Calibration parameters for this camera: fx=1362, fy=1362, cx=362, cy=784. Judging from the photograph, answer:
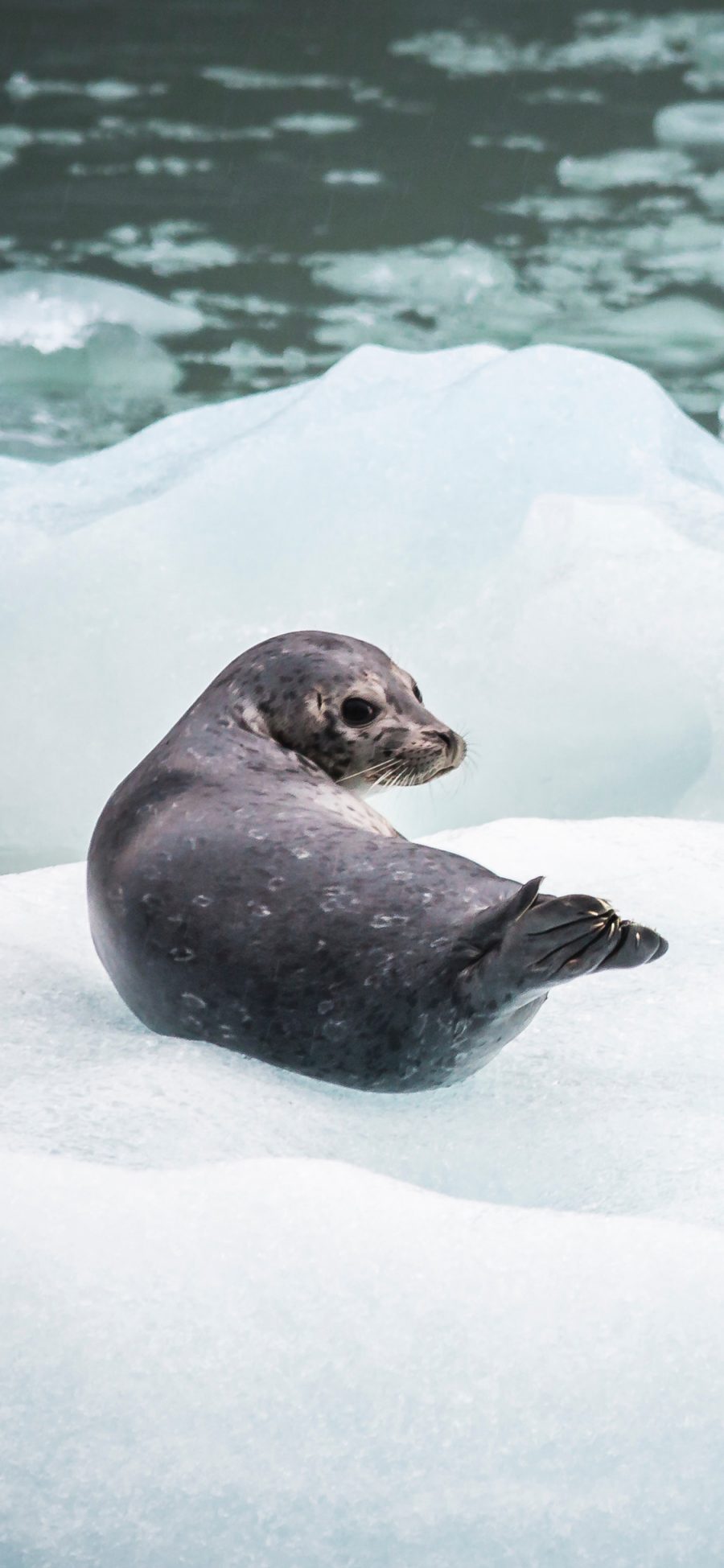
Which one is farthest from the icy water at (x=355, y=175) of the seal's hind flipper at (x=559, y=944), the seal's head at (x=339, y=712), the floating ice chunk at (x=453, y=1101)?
the seal's hind flipper at (x=559, y=944)

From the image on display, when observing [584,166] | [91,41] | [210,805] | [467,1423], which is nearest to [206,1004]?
[210,805]

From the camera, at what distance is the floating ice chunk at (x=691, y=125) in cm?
399

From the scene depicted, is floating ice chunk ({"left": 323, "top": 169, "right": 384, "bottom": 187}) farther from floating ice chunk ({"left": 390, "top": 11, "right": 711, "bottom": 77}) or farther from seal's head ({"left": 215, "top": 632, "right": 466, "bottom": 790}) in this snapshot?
seal's head ({"left": 215, "top": 632, "right": 466, "bottom": 790})

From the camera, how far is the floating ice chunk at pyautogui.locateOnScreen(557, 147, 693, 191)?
3.99 meters

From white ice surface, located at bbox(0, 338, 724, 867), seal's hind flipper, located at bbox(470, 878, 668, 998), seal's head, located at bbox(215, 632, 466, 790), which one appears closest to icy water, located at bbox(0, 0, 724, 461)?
white ice surface, located at bbox(0, 338, 724, 867)

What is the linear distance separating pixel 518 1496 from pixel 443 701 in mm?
2618

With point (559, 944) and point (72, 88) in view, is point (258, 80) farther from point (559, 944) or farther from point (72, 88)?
point (559, 944)

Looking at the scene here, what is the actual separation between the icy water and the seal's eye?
2.76 metres

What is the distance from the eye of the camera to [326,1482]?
94cm

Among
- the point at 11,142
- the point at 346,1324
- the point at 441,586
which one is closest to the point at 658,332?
the point at 441,586

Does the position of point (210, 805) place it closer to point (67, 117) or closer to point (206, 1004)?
point (206, 1004)

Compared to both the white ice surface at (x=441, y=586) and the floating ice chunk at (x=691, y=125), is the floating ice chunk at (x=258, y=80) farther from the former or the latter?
Answer: the floating ice chunk at (x=691, y=125)

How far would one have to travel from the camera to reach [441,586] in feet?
11.8

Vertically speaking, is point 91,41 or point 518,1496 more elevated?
point 91,41
